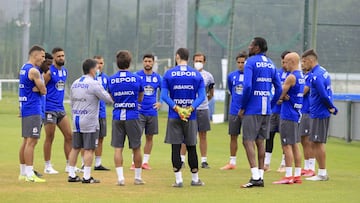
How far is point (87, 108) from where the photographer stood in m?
13.7

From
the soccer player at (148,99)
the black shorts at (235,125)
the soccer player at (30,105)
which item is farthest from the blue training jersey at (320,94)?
the soccer player at (30,105)

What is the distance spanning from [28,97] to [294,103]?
166 inches

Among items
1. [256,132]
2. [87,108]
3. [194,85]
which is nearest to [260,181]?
[256,132]

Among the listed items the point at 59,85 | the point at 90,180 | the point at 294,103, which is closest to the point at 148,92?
the point at 59,85

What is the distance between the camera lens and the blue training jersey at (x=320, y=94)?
48.2ft

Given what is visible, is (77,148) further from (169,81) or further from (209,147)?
(209,147)

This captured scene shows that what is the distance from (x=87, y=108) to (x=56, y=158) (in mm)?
4998

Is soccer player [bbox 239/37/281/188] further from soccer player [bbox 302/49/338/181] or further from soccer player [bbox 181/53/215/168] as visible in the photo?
soccer player [bbox 181/53/215/168]

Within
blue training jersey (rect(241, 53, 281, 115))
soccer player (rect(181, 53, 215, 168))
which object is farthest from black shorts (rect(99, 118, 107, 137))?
blue training jersey (rect(241, 53, 281, 115))

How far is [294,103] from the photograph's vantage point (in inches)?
563

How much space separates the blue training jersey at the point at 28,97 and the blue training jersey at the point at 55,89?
3.74ft

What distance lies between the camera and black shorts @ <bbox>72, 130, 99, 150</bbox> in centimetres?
1379

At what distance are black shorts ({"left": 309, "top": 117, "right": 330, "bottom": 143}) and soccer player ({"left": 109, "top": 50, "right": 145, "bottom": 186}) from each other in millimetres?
3082

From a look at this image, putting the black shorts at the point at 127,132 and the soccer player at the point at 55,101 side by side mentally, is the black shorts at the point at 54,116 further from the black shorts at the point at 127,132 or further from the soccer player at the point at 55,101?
the black shorts at the point at 127,132
